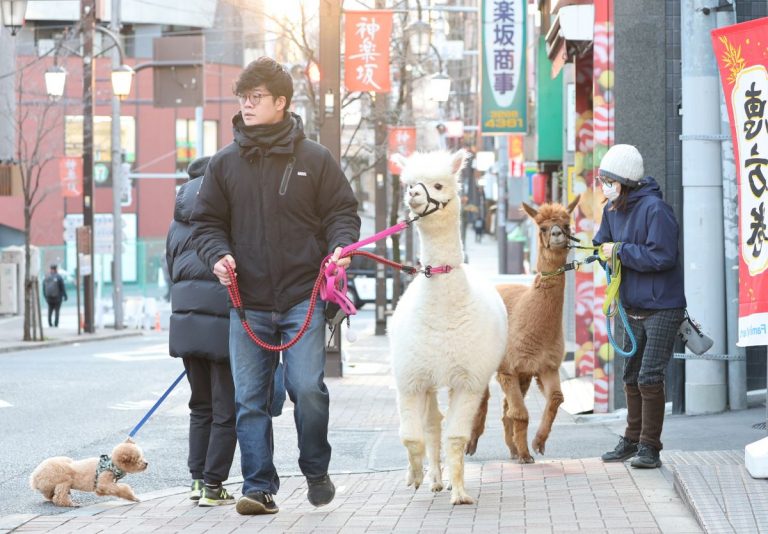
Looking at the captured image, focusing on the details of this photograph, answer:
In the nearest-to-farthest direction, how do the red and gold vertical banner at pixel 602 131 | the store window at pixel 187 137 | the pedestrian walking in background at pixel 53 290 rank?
1. the red and gold vertical banner at pixel 602 131
2. the pedestrian walking in background at pixel 53 290
3. the store window at pixel 187 137

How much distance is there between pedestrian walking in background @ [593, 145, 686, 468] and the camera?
8.46 m

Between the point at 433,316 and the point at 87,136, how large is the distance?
97.1 ft

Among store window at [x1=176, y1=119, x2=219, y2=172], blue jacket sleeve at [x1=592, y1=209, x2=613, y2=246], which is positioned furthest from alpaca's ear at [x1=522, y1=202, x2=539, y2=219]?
store window at [x1=176, y1=119, x2=219, y2=172]

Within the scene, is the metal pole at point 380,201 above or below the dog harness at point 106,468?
above

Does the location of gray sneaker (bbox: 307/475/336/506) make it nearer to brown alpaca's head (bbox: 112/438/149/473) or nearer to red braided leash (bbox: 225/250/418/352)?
red braided leash (bbox: 225/250/418/352)

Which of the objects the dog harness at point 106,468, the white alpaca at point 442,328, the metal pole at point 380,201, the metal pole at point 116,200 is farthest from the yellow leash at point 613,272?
the metal pole at point 116,200

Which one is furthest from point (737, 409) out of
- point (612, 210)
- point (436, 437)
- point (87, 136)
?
point (87, 136)

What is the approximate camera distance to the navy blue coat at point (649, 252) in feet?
27.7

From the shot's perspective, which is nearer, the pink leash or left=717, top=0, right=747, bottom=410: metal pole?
the pink leash

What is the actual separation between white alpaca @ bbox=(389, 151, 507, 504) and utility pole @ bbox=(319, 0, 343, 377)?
10.0m

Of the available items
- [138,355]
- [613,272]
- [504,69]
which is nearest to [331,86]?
[504,69]

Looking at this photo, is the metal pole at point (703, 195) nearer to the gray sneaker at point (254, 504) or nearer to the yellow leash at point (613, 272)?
the yellow leash at point (613, 272)

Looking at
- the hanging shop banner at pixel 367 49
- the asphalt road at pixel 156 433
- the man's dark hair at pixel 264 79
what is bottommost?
the asphalt road at pixel 156 433

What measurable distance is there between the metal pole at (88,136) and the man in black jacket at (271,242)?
29294mm
